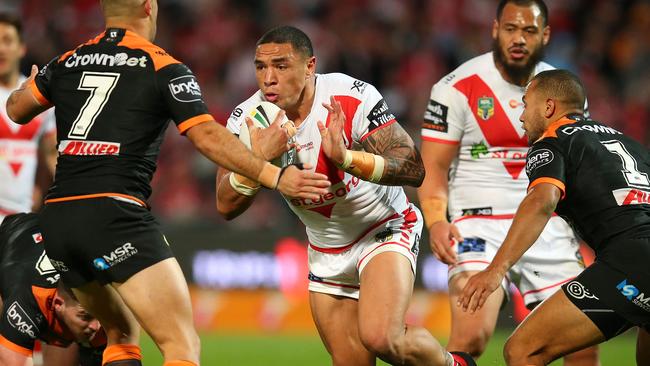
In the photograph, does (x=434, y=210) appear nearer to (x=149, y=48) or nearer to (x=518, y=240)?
(x=518, y=240)

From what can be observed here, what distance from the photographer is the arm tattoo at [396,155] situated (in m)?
6.15

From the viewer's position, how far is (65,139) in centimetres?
564

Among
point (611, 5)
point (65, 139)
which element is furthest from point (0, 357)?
point (611, 5)

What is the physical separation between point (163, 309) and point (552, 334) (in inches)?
87.9

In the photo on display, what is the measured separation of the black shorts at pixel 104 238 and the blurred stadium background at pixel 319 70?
6.81 meters

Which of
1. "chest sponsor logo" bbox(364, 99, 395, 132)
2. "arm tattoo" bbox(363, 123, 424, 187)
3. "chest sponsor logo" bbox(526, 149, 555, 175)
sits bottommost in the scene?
"arm tattoo" bbox(363, 123, 424, 187)

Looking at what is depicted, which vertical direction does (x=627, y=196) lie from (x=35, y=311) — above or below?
above

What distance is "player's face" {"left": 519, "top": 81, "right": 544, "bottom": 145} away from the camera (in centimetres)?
635

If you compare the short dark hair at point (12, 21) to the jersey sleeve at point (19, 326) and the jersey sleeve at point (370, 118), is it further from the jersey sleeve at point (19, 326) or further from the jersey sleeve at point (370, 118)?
the jersey sleeve at point (370, 118)

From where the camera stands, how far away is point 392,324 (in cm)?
609

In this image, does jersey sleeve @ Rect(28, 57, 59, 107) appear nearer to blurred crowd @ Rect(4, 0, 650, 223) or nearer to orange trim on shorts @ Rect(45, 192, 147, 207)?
orange trim on shorts @ Rect(45, 192, 147, 207)

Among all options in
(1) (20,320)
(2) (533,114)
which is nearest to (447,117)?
(2) (533,114)

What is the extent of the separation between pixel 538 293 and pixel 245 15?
10.7 m

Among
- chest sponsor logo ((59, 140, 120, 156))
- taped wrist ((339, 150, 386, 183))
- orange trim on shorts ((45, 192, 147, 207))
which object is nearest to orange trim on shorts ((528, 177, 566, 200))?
taped wrist ((339, 150, 386, 183))
